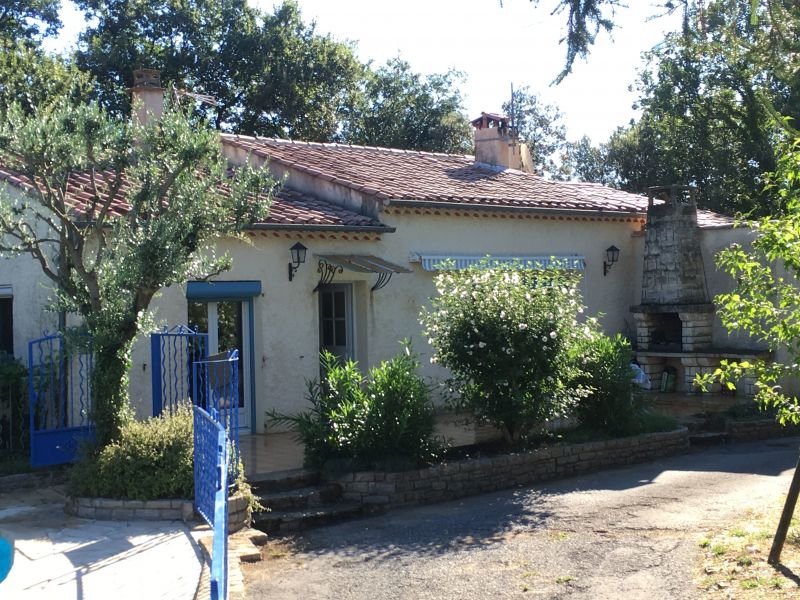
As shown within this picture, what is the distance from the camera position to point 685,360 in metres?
16.6

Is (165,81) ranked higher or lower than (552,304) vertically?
higher

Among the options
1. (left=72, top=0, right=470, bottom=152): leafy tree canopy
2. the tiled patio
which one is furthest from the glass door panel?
(left=72, top=0, right=470, bottom=152): leafy tree canopy

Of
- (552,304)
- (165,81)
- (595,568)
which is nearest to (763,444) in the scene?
(552,304)

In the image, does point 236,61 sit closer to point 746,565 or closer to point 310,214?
point 310,214

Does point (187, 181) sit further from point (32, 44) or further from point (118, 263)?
point (32, 44)

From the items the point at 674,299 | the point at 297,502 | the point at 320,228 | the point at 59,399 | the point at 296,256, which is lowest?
the point at 297,502

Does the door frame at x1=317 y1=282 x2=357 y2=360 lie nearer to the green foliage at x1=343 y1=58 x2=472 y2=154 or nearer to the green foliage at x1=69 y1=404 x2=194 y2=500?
the green foliage at x1=69 y1=404 x2=194 y2=500

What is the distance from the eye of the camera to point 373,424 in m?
9.88

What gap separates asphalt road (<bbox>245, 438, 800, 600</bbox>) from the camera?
6.77 metres

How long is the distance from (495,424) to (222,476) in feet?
17.9

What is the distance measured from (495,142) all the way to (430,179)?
3.88 meters

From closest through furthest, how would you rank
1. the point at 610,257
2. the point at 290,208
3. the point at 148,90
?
the point at 290,208 → the point at 148,90 → the point at 610,257

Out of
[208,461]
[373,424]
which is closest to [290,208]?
[373,424]

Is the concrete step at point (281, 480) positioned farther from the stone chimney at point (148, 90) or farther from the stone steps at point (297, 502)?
the stone chimney at point (148, 90)
